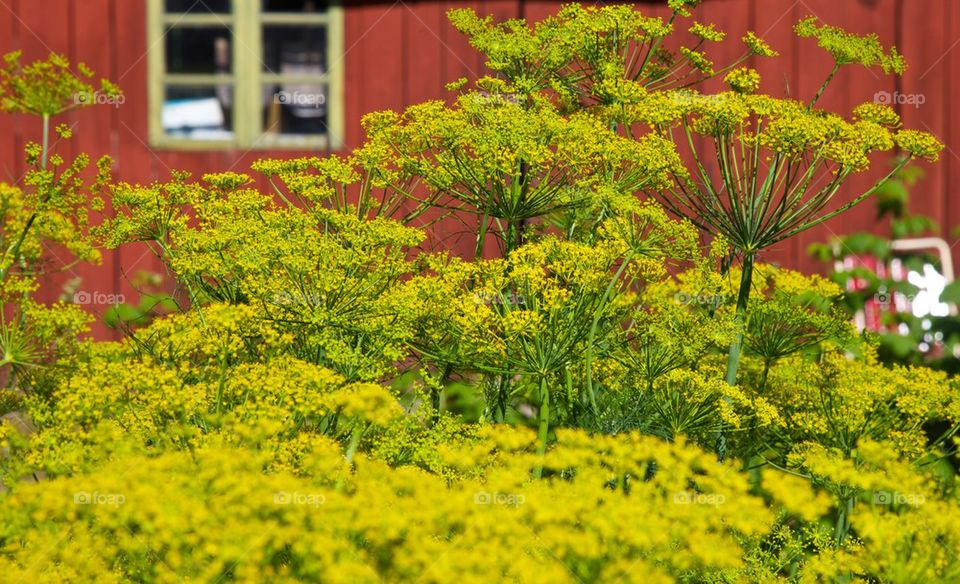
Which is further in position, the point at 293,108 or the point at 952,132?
the point at 952,132

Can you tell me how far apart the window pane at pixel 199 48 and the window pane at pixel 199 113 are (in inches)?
6.5

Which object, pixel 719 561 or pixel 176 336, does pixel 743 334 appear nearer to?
pixel 719 561

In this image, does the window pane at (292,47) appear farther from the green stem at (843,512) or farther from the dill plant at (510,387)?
the green stem at (843,512)

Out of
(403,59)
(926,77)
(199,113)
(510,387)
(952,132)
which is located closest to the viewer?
(510,387)

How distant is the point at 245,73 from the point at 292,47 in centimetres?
41

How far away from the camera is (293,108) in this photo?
805 centimetres

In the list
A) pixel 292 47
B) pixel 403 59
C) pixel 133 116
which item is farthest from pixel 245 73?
pixel 403 59

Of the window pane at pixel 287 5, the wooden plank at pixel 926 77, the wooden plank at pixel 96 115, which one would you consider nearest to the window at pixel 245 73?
the window pane at pixel 287 5

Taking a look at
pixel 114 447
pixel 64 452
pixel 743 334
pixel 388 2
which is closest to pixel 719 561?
pixel 743 334

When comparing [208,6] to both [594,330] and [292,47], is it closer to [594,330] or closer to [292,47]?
[292,47]

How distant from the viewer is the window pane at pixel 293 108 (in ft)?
26.3

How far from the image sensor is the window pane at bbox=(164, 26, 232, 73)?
7941 mm

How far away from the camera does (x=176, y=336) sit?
322 centimetres

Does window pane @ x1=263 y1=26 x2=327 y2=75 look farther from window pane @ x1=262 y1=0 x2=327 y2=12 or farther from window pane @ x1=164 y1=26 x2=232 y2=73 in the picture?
window pane @ x1=164 y1=26 x2=232 y2=73
